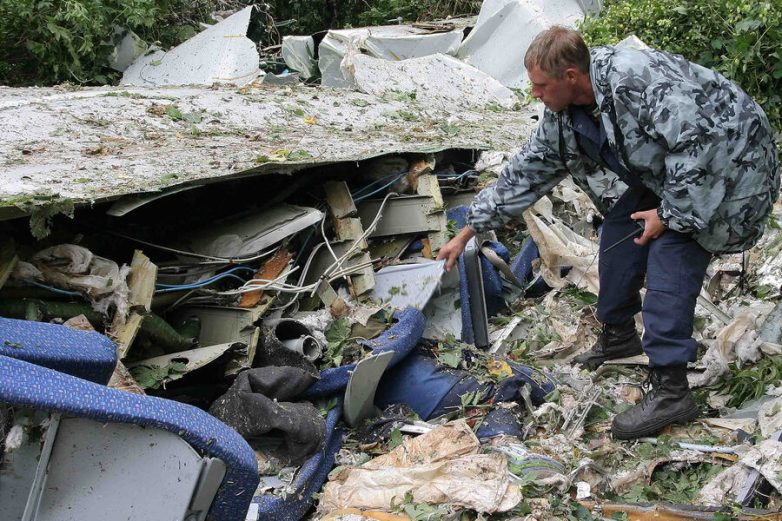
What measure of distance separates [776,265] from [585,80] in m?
2.24

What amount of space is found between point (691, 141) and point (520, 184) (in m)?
0.89

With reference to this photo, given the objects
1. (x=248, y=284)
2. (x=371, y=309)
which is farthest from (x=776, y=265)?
(x=248, y=284)

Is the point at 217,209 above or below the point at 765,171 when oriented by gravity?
below

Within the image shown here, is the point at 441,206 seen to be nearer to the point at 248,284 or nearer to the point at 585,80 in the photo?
the point at 248,284

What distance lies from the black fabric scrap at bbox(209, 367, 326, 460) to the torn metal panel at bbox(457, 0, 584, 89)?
5530mm

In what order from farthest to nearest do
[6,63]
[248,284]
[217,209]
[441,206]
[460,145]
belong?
[6,63] < [460,145] < [441,206] < [217,209] < [248,284]

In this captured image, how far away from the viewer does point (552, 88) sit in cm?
294

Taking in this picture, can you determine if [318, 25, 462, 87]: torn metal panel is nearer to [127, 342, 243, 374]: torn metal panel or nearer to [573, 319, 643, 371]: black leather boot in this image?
[573, 319, 643, 371]: black leather boot

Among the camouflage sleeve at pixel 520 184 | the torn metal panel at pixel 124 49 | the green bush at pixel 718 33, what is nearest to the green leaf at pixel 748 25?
the green bush at pixel 718 33

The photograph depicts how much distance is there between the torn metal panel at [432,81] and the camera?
257 inches

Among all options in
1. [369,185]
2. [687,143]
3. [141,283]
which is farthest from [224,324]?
[687,143]

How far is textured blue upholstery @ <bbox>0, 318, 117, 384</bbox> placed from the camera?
5.59 feet

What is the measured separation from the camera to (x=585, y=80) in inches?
115

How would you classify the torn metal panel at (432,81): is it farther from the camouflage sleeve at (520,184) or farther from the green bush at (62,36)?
the camouflage sleeve at (520,184)
